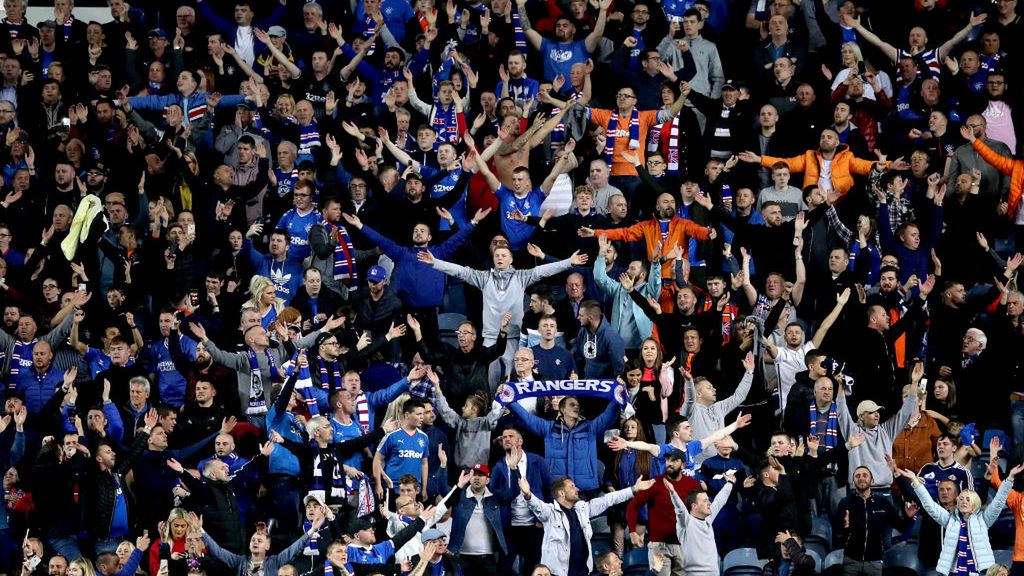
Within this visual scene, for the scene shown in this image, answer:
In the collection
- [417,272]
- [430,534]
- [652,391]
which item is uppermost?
[652,391]

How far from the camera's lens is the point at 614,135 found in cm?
2267

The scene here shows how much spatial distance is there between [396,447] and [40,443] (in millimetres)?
3361

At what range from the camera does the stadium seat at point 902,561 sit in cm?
1908

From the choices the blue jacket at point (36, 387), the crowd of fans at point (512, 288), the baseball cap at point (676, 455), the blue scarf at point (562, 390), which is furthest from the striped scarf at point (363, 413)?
the blue jacket at point (36, 387)

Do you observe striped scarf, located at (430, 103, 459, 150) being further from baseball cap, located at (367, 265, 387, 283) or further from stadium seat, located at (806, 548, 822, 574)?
stadium seat, located at (806, 548, 822, 574)

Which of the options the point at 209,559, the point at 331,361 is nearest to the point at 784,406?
the point at 331,361

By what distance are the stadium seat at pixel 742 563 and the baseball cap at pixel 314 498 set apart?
3.45 m

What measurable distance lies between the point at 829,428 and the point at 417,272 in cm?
422

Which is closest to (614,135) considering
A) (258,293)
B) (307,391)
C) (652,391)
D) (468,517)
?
(652,391)

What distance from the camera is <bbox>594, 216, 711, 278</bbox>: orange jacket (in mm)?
21375

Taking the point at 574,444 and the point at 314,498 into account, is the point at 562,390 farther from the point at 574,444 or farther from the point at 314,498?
the point at 314,498

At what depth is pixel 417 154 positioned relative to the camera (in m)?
22.8

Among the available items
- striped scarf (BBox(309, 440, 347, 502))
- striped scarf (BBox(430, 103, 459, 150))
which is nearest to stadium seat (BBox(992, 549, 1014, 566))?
striped scarf (BBox(309, 440, 347, 502))

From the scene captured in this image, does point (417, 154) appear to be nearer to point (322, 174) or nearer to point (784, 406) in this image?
point (322, 174)
